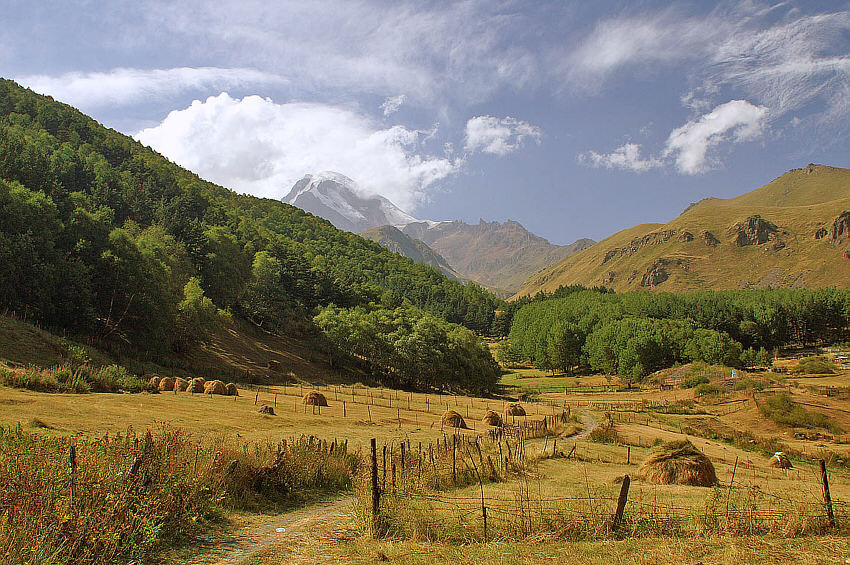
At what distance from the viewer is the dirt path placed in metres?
10.2

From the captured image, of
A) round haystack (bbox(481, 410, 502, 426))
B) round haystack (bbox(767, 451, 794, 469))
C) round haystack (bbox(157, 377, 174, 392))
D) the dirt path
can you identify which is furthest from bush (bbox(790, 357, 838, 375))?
the dirt path

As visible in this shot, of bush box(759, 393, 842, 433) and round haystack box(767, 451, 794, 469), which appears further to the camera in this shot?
bush box(759, 393, 842, 433)

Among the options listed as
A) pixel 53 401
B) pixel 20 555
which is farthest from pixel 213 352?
pixel 20 555

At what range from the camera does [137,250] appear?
49969 millimetres

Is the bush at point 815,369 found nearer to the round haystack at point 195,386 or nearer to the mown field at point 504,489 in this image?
the mown field at point 504,489

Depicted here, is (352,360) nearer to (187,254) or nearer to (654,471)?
(187,254)

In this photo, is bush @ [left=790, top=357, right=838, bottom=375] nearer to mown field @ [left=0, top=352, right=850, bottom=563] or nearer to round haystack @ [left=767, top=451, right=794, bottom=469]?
mown field @ [left=0, top=352, right=850, bottom=563]

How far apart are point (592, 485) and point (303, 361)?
186ft

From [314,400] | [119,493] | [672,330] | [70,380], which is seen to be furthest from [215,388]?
[672,330]

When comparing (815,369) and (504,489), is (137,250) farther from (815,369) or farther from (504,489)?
(815,369)

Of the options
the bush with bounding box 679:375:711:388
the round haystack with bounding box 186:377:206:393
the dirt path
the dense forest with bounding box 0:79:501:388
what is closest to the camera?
the dirt path

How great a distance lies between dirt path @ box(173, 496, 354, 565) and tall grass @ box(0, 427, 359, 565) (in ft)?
2.43

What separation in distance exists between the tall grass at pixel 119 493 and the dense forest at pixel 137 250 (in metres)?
37.6

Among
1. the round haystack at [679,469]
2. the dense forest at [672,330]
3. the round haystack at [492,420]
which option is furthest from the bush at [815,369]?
the round haystack at [679,469]
